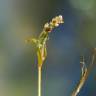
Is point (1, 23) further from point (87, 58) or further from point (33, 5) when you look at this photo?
point (87, 58)

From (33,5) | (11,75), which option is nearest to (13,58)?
(11,75)

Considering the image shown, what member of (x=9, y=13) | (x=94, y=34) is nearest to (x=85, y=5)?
(x=94, y=34)

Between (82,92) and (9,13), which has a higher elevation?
(9,13)

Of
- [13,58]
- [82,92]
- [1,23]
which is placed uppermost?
[1,23]

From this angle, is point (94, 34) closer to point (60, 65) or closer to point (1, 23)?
point (60, 65)

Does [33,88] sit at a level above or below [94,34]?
below
